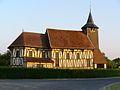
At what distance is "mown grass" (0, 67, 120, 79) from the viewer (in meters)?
43.5

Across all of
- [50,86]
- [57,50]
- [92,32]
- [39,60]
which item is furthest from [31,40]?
[50,86]

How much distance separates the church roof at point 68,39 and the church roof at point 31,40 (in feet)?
4.61

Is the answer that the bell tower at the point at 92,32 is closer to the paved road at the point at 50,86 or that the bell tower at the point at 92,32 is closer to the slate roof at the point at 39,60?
the slate roof at the point at 39,60

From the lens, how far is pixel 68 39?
6019cm

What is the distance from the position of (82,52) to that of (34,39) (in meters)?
9.62

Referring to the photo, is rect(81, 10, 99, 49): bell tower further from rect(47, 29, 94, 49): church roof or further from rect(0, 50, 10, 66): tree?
rect(0, 50, 10, 66): tree

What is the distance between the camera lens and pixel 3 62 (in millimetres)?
63750

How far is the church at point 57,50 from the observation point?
54.7 meters

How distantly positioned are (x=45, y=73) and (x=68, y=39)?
616 inches

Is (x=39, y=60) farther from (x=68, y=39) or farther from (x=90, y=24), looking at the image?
(x=90, y=24)

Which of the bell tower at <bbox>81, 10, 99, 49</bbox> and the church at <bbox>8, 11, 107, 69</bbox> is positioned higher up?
the bell tower at <bbox>81, 10, 99, 49</bbox>

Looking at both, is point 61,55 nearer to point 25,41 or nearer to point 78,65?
point 78,65

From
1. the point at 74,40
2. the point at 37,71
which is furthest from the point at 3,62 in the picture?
the point at 37,71

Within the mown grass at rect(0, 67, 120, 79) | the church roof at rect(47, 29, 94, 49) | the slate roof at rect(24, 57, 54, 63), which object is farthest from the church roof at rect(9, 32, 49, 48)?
the mown grass at rect(0, 67, 120, 79)
